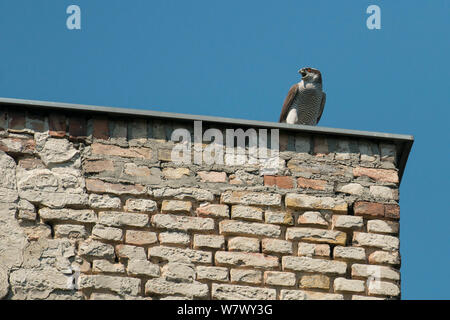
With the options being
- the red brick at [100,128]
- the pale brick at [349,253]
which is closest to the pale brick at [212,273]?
the pale brick at [349,253]

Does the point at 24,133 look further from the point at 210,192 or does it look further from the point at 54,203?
the point at 210,192

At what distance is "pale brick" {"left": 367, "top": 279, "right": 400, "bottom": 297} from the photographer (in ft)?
28.7

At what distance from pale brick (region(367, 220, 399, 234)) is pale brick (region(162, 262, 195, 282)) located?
1.36 m

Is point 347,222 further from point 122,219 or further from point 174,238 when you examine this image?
point 122,219

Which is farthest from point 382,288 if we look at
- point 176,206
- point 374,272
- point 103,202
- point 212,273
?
point 103,202

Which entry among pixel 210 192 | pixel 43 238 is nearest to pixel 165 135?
pixel 210 192

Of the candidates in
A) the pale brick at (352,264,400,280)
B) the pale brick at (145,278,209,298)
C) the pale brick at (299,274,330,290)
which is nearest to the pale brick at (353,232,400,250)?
the pale brick at (352,264,400,280)

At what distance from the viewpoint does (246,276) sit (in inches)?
340

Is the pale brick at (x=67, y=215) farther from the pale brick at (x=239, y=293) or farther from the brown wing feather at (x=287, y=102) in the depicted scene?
the brown wing feather at (x=287, y=102)

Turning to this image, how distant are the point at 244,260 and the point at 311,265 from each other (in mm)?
474

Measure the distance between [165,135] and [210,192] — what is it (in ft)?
1.89

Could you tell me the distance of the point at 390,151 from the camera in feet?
30.9
